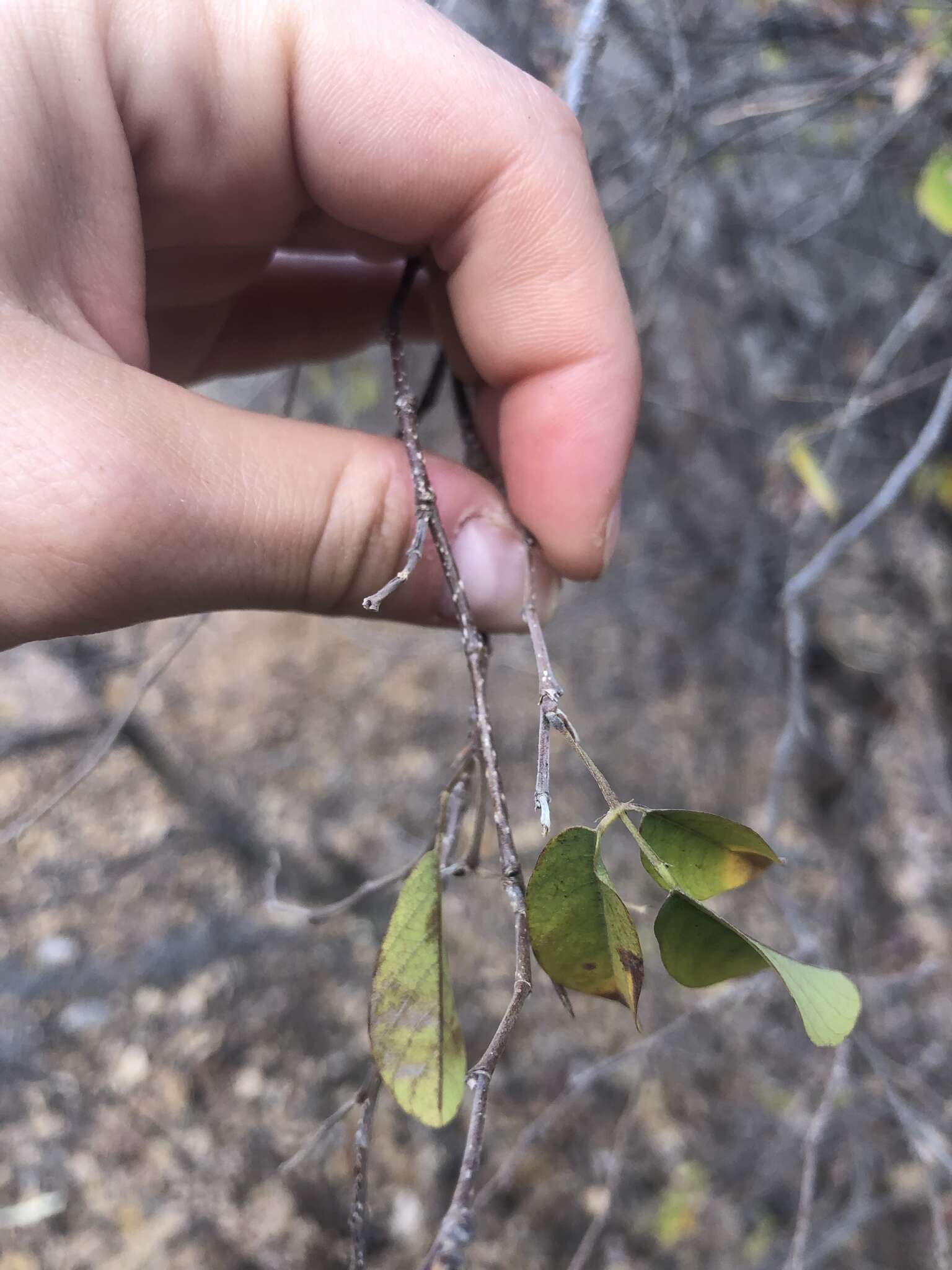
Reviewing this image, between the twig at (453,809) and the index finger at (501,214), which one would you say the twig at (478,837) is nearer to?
the twig at (453,809)

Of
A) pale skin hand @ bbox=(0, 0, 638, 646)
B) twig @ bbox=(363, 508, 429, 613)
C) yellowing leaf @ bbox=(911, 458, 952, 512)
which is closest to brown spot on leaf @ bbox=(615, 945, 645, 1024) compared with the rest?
twig @ bbox=(363, 508, 429, 613)

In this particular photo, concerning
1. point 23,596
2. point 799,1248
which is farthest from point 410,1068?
point 799,1248

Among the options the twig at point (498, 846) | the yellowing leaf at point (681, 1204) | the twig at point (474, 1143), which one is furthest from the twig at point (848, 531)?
the yellowing leaf at point (681, 1204)

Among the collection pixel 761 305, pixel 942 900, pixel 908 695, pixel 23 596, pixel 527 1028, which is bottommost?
pixel 527 1028

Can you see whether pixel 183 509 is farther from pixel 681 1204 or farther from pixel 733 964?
pixel 681 1204

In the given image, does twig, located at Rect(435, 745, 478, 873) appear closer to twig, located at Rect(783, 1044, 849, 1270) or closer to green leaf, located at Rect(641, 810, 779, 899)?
green leaf, located at Rect(641, 810, 779, 899)

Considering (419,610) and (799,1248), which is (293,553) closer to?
(419,610)
